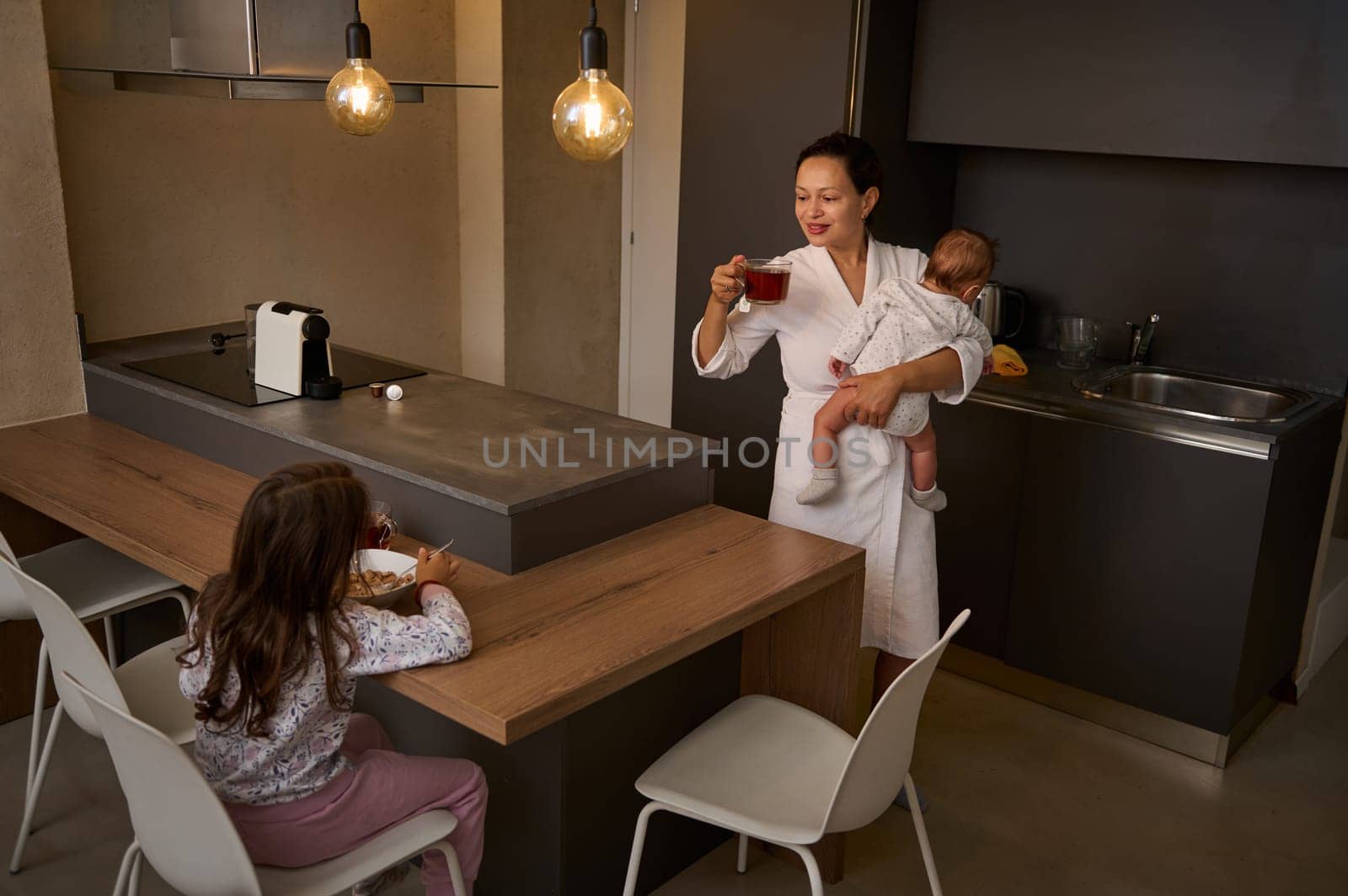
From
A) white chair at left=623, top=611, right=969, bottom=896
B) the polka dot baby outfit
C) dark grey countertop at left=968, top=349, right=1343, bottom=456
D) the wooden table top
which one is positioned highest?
the polka dot baby outfit

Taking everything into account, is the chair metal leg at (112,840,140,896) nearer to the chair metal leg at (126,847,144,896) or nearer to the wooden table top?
the chair metal leg at (126,847,144,896)

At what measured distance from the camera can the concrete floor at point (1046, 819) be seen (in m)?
2.51

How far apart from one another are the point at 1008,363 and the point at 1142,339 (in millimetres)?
410

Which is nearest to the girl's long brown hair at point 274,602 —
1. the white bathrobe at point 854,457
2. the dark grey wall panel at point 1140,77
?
the white bathrobe at point 854,457

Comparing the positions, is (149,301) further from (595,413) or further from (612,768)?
(612,768)

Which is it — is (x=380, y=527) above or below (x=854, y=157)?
below

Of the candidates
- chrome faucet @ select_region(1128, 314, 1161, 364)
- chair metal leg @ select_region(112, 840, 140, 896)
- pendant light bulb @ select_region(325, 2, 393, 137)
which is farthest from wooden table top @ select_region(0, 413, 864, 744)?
chrome faucet @ select_region(1128, 314, 1161, 364)

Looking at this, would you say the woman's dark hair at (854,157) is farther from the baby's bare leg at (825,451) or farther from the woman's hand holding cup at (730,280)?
the baby's bare leg at (825,451)

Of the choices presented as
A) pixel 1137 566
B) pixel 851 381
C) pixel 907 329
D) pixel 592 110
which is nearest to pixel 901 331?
pixel 907 329

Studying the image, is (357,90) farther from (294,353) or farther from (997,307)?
(997,307)

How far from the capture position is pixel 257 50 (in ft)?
8.54

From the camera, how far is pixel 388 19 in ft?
13.3

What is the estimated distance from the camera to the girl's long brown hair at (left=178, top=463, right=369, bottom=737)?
168cm

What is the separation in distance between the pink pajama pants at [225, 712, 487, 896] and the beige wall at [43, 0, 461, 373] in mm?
2184
